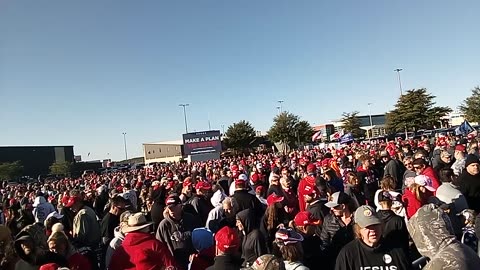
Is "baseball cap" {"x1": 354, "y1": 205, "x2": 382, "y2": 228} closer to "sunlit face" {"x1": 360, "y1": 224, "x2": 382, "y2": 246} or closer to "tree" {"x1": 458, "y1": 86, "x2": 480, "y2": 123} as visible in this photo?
"sunlit face" {"x1": 360, "y1": 224, "x2": 382, "y2": 246}

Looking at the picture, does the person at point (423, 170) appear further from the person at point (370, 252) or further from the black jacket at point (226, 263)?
the black jacket at point (226, 263)

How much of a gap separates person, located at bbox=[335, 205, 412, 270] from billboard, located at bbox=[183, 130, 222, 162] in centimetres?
3837

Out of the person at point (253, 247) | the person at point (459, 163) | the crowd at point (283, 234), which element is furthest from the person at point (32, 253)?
the person at point (459, 163)

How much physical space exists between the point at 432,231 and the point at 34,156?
97.3 meters

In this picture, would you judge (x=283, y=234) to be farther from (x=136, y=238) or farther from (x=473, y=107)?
(x=473, y=107)

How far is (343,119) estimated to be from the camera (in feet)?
231

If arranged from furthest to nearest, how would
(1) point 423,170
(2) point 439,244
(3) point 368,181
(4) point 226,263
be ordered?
(3) point 368,181 < (1) point 423,170 < (4) point 226,263 < (2) point 439,244

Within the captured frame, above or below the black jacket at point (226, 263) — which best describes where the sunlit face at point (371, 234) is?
above

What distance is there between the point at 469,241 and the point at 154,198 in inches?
213

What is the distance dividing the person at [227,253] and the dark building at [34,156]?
89533mm

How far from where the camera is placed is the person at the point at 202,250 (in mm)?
4551

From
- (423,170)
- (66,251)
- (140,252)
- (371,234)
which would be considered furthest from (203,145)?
(371,234)

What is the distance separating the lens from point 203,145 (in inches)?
1678

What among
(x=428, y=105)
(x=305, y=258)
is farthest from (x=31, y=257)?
(x=428, y=105)
